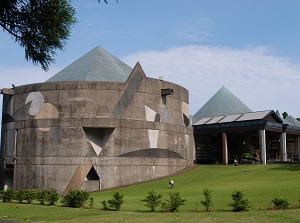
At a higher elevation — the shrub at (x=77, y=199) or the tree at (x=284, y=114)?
the tree at (x=284, y=114)

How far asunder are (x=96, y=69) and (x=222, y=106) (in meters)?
28.2

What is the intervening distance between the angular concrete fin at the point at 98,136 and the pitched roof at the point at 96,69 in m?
5.65

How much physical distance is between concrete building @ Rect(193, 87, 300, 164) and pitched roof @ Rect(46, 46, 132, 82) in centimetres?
1445

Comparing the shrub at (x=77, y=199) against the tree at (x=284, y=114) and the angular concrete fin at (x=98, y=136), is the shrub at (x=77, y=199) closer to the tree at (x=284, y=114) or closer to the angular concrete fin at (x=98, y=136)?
the angular concrete fin at (x=98, y=136)

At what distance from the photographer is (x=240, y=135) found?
61.8 metres

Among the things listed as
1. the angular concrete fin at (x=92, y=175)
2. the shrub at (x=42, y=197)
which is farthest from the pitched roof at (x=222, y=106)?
the shrub at (x=42, y=197)

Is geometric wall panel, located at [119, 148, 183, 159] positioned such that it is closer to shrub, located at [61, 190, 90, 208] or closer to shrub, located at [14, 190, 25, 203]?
shrub, located at [14, 190, 25, 203]

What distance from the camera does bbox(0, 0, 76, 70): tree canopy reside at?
1493 centimetres

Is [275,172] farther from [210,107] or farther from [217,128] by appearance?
[210,107]

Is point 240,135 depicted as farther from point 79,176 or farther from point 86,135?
point 79,176

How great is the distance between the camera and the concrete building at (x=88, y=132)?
42781 mm

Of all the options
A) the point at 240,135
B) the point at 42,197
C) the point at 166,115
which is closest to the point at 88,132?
the point at 166,115

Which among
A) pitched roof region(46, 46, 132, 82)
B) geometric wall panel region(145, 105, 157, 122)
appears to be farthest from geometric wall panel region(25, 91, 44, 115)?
geometric wall panel region(145, 105, 157, 122)

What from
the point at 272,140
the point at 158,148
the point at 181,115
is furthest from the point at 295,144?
the point at 158,148
